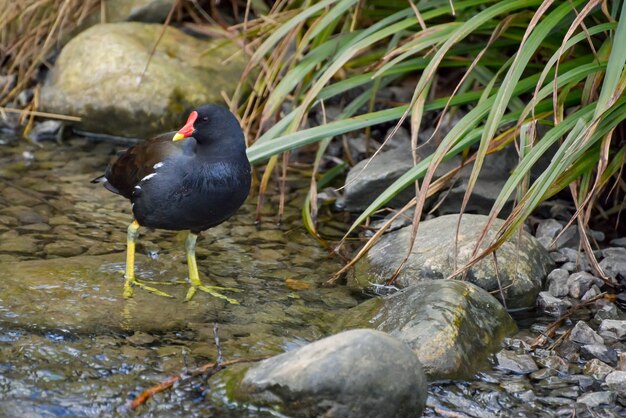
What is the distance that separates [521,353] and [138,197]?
1.80m

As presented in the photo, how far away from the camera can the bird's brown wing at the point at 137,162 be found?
412cm

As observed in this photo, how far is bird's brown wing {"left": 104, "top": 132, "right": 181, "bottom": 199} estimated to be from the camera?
162 inches

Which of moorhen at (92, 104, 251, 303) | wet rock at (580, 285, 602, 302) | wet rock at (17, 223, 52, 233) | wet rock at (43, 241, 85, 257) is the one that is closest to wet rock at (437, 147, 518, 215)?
wet rock at (580, 285, 602, 302)

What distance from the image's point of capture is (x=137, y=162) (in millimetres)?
4285

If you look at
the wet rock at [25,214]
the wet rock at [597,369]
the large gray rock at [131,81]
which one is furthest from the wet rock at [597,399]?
the large gray rock at [131,81]

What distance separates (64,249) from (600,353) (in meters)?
2.60

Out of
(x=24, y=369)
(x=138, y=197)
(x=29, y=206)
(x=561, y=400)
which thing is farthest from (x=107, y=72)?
(x=561, y=400)

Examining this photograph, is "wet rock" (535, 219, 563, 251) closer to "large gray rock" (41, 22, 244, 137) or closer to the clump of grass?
"large gray rock" (41, 22, 244, 137)

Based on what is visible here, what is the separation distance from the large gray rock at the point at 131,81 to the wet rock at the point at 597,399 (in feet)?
12.8

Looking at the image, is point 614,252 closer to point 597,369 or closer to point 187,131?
point 597,369

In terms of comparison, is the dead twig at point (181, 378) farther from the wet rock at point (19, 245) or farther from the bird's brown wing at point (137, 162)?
the wet rock at point (19, 245)

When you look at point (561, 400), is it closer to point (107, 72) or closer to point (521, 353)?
point (521, 353)


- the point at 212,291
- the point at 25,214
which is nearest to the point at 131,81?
the point at 25,214

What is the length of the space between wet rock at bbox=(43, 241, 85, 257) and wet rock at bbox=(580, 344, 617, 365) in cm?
246
